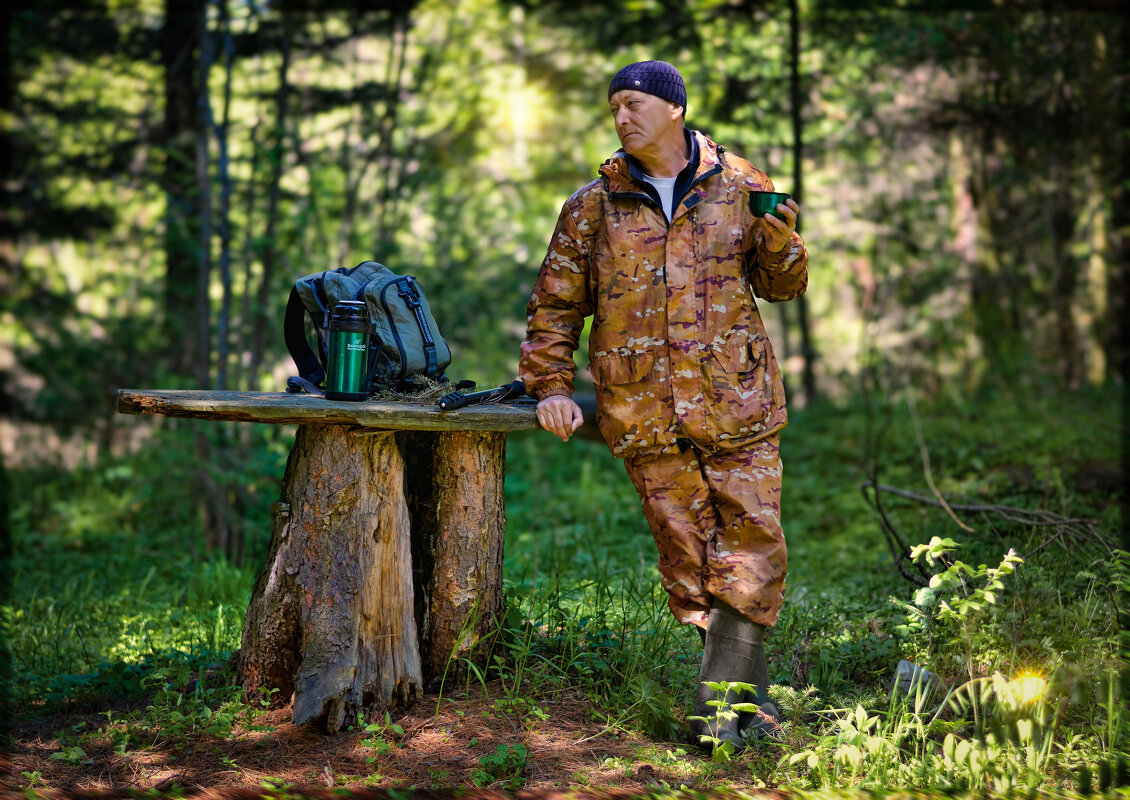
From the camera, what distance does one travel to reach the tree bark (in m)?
3.05

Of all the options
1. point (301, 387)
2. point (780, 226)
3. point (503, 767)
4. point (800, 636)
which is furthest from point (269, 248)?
point (503, 767)

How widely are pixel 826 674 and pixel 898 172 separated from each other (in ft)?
24.3

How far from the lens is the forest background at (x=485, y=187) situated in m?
7.48

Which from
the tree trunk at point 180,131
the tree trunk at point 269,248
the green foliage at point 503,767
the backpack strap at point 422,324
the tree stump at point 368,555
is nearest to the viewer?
the green foliage at point 503,767

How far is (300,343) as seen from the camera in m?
3.55

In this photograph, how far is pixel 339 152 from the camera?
27.1 feet

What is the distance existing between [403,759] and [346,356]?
1342 millimetres

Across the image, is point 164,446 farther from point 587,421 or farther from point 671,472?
point 671,472

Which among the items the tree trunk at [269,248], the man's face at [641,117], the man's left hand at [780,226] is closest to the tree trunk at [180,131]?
the tree trunk at [269,248]

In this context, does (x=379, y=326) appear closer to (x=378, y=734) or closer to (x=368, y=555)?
(x=368, y=555)

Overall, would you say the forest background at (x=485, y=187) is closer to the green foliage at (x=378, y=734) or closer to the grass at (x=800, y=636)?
the grass at (x=800, y=636)

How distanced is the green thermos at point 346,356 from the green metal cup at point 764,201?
1.40 meters

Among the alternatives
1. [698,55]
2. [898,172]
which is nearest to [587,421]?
[698,55]

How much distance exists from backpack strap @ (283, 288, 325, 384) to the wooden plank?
1.50 ft
